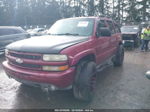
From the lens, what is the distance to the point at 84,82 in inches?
139

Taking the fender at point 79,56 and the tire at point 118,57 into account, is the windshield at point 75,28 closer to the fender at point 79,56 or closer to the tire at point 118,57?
the fender at point 79,56

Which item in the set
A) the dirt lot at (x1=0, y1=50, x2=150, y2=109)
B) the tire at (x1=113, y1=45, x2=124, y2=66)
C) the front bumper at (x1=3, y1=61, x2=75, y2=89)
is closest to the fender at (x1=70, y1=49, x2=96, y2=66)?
the front bumper at (x1=3, y1=61, x2=75, y2=89)

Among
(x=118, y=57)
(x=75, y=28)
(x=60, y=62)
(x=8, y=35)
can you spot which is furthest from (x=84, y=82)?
(x=8, y=35)

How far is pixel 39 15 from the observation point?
43062 millimetres

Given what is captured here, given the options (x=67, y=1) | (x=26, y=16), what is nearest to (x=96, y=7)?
(x=67, y=1)

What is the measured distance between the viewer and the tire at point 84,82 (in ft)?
11.5

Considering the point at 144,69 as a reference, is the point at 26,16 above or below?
above

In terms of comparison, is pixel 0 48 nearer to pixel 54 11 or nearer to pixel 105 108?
pixel 105 108

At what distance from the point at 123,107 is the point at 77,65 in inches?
53.7

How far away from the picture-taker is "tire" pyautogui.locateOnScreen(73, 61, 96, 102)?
138 inches

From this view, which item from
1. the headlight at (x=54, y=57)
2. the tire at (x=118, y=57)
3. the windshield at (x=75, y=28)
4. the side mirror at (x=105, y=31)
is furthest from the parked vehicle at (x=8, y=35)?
the headlight at (x=54, y=57)

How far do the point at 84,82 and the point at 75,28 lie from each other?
1.70m

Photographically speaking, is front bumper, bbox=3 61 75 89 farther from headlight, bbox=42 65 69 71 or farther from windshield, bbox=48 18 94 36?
windshield, bbox=48 18 94 36

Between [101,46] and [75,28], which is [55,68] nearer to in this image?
[75,28]
